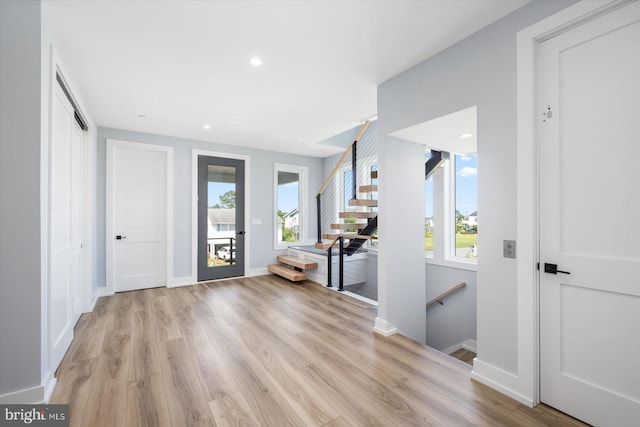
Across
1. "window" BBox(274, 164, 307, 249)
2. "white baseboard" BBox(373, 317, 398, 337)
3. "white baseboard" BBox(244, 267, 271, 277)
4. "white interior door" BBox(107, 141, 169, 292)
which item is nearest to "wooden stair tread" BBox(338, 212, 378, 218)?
"white baseboard" BBox(373, 317, 398, 337)

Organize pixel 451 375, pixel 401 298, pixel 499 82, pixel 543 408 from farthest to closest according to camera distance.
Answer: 1. pixel 401 298
2. pixel 451 375
3. pixel 499 82
4. pixel 543 408

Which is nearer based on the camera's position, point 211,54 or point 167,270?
point 211,54

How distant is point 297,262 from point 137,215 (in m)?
2.91

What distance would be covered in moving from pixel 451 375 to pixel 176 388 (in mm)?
2079

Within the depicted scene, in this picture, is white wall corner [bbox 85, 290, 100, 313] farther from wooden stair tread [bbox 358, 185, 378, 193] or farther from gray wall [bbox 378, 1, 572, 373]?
gray wall [bbox 378, 1, 572, 373]

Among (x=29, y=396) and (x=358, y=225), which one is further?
(x=358, y=225)

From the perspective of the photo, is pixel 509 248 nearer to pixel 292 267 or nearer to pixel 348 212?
pixel 348 212

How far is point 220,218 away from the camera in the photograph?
5320mm

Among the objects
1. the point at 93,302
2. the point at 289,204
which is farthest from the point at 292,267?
the point at 93,302

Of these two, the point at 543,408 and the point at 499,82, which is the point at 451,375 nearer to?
the point at 543,408

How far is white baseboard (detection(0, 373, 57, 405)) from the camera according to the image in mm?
1681

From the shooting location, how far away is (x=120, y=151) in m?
4.49

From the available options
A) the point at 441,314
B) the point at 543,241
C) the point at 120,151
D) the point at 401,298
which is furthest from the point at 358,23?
the point at 120,151

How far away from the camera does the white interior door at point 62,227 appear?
211 cm
